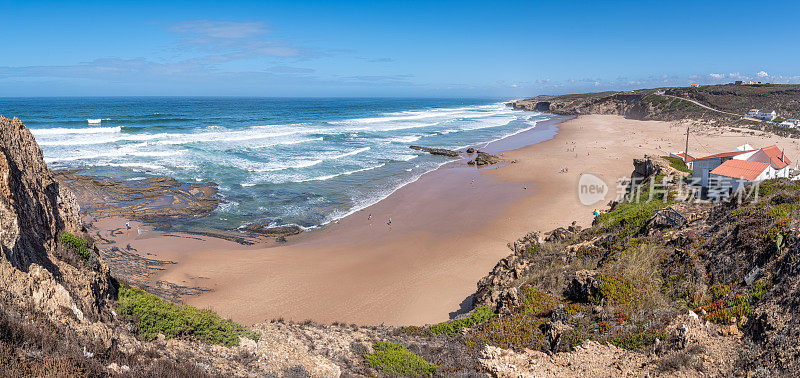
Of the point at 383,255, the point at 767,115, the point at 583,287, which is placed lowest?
the point at 383,255

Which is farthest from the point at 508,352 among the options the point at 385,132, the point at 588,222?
the point at 385,132

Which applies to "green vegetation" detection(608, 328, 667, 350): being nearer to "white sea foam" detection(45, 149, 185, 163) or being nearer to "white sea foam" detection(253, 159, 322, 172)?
"white sea foam" detection(253, 159, 322, 172)

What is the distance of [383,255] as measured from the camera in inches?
699

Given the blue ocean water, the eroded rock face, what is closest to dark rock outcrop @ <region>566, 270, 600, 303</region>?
the eroded rock face

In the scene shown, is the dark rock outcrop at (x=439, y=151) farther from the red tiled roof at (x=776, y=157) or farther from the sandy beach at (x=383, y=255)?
the red tiled roof at (x=776, y=157)

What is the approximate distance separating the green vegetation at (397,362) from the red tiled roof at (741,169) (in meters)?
16.0

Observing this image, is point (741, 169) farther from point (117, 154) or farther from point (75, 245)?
point (117, 154)

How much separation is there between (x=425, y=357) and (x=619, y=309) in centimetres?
404

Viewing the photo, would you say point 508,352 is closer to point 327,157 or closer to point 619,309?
point 619,309

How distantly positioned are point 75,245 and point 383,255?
37.0 ft

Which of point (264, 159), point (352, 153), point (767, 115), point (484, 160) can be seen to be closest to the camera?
point (264, 159)

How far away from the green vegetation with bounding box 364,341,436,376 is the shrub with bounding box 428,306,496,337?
1484mm

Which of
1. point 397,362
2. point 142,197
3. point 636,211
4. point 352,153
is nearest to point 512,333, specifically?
point 397,362

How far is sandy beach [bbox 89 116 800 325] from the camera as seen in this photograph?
13.6 m
